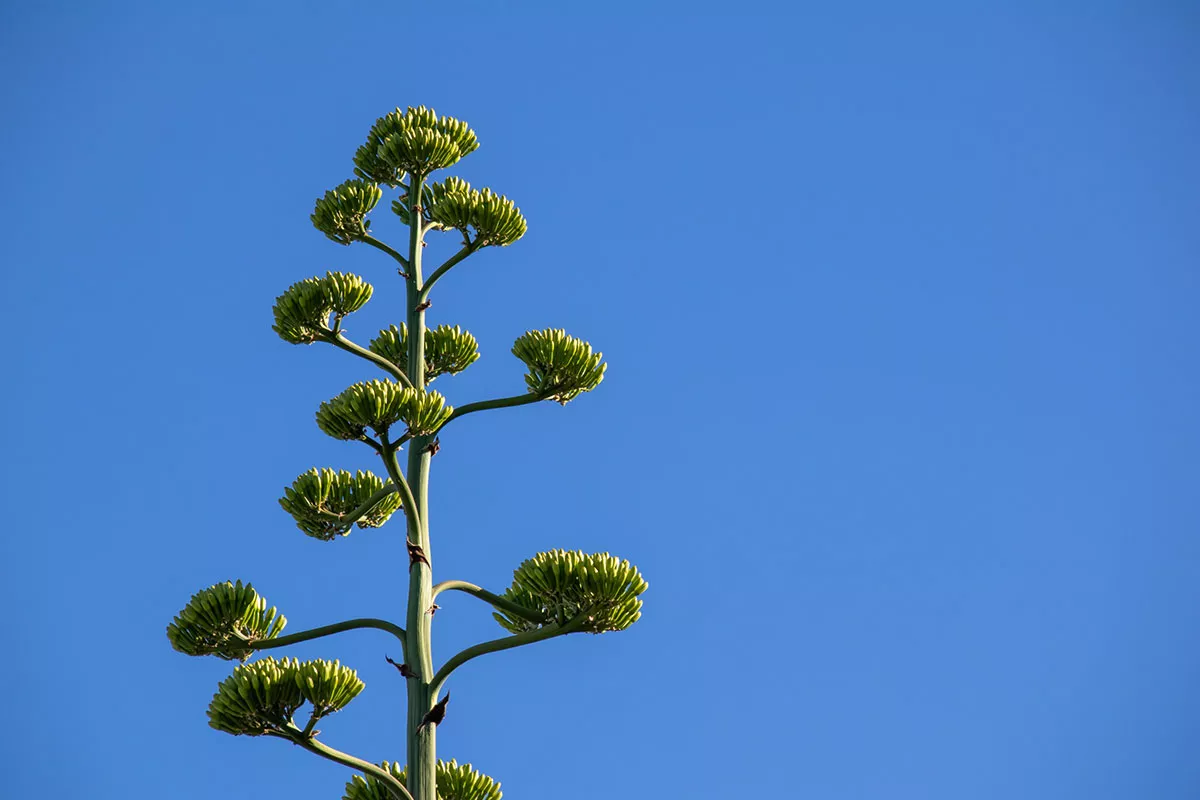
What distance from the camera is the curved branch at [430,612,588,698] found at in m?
6.17

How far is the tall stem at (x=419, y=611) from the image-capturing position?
612 cm

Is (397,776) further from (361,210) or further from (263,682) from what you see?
(361,210)

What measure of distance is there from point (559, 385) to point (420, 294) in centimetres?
111

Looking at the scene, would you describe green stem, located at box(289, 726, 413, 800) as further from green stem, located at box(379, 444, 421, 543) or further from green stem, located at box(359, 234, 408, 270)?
green stem, located at box(359, 234, 408, 270)

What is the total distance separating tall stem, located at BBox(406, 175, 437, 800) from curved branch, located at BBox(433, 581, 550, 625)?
3.2 inches

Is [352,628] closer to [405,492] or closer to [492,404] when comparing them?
[405,492]

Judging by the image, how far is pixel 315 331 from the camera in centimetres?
753

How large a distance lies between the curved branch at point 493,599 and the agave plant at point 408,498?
10mm

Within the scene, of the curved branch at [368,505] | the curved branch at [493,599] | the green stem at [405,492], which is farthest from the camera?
the curved branch at [368,505]

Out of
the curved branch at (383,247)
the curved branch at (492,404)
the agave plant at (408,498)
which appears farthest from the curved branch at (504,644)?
the curved branch at (383,247)

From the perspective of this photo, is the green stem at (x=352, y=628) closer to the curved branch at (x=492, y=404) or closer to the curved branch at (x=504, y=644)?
the curved branch at (x=504, y=644)

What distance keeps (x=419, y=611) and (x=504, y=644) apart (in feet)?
1.85

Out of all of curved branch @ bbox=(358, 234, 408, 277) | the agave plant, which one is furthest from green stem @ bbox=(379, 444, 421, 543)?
curved branch @ bbox=(358, 234, 408, 277)

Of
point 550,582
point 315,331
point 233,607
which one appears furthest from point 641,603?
point 315,331
